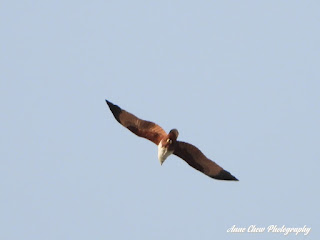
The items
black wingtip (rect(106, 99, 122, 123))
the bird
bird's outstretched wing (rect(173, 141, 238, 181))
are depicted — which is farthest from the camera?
black wingtip (rect(106, 99, 122, 123))

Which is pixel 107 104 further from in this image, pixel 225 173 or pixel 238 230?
pixel 238 230

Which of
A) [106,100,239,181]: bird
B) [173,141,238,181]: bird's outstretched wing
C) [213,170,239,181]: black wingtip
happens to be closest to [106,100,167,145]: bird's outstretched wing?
[106,100,239,181]: bird

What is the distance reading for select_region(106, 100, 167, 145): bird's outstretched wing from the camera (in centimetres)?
2642

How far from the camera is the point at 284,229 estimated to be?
2795 cm

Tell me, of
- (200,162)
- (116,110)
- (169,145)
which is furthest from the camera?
(116,110)

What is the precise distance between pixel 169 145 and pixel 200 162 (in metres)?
1.25

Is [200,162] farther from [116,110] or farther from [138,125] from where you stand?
[116,110]

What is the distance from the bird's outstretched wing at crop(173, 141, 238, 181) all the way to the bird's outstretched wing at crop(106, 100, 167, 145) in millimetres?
761

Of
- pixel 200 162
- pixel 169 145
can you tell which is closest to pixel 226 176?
pixel 200 162

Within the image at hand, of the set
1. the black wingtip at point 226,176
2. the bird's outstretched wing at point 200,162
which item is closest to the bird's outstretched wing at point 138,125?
the bird's outstretched wing at point 200,162

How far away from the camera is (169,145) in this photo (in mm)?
25906

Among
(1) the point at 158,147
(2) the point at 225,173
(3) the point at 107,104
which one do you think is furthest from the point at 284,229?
(3) the point at 107,104

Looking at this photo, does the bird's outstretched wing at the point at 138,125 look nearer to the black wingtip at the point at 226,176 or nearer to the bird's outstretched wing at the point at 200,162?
the bird's outstretched wing at the point at 200,162

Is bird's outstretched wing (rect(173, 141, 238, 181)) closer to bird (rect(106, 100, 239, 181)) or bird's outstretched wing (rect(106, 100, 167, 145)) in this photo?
bird (rect(106, 100, 239, 181))
